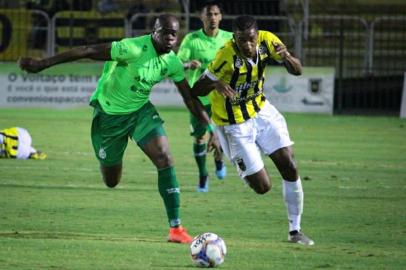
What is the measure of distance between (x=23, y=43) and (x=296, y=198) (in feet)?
66.2

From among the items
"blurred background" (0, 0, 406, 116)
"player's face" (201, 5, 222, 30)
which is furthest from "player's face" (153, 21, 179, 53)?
"blurred background" (0, 0, 406, 116)

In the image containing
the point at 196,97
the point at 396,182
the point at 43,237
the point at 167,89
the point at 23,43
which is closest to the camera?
the point at 43,237

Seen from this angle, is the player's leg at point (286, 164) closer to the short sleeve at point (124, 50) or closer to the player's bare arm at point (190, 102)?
the player's bare arm at point (190, 102)

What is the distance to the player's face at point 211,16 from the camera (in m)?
15.3

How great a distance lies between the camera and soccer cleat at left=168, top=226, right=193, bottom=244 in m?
10.5

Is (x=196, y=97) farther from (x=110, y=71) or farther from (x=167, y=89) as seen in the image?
(x=167, y=89)

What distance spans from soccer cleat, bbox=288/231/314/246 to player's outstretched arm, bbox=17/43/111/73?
252 cm

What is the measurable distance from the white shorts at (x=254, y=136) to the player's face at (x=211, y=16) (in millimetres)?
4174

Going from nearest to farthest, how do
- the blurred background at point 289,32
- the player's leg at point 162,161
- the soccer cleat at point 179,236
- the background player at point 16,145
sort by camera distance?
the soccer cleat at point 179,236
the player's leg at point 162,161
the background player at point 16,145
the blurred background at point 289,32

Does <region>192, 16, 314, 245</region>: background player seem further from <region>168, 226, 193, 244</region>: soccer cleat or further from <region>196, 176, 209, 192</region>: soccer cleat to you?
<region>196, 176, 209, 192</region>: soccer cleat

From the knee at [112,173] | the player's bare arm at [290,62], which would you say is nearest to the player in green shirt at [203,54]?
the knee at [112,173]

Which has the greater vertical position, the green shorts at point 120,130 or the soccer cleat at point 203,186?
the green shorts at point 120,130

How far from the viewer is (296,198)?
10992 millimetres

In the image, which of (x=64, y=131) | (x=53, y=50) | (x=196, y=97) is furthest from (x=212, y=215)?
(x=53, y=50)
